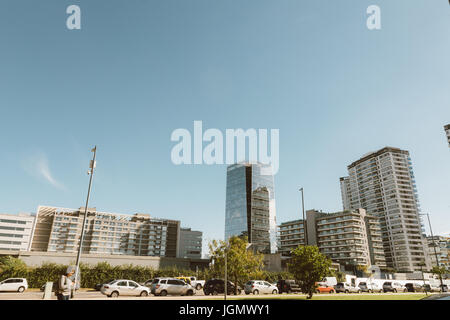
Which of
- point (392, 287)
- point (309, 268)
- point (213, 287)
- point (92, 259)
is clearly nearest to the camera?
point (309, 268)

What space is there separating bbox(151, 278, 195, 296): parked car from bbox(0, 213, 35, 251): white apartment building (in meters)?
118

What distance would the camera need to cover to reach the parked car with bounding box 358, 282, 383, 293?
149 ft

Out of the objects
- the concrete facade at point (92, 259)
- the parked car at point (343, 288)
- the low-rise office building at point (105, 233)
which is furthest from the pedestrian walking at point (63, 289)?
the low-rise office building at point (105, 233)

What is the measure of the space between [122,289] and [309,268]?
16084 mm

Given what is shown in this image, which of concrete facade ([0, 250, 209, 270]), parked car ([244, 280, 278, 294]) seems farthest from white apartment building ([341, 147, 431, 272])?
parked car ([244, 280, 278, 294])

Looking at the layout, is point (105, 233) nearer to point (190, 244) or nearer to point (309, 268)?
point (190, 244)

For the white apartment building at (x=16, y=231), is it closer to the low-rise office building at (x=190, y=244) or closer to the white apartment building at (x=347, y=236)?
the low-rise office building at (x=190, y=244)

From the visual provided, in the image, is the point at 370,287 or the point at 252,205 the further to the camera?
the point at 252,205

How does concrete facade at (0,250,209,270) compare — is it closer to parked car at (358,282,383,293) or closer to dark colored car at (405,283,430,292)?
parked car at (358,282,383,293)

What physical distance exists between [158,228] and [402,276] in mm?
102828

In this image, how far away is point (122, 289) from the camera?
2434 cm

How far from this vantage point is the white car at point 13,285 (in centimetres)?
3080

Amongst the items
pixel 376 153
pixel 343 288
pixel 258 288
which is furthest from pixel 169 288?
pixel 376 153
